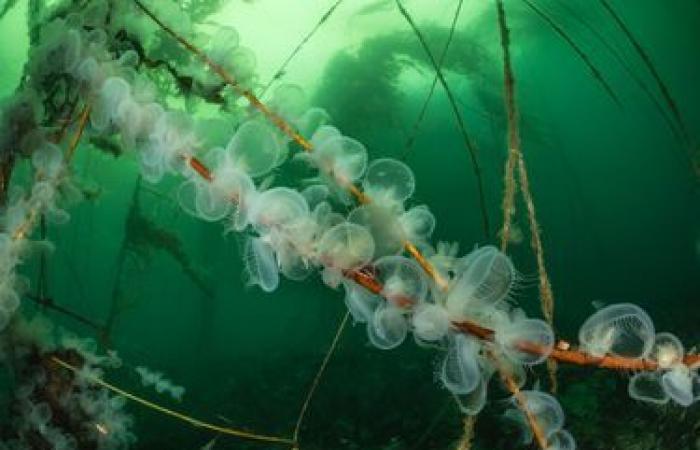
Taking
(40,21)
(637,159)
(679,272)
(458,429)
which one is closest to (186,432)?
(458,429)

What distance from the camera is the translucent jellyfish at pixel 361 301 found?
1490mm

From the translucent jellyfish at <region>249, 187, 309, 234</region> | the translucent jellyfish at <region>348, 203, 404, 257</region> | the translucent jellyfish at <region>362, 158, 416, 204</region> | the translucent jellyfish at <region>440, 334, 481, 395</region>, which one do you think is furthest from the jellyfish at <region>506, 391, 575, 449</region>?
the translucent jellyfish at <region>249, 187, 309, 234</region>

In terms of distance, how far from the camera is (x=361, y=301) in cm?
152

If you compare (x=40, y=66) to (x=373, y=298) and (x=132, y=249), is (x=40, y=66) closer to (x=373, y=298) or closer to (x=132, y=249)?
(x=373, y=298)

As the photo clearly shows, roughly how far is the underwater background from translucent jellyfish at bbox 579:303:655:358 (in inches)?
9.6

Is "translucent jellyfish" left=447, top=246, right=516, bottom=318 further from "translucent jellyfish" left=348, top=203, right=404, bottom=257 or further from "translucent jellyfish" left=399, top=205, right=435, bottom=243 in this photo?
"translucent jellyfish" left=399, top=205, right=435, bottom=243

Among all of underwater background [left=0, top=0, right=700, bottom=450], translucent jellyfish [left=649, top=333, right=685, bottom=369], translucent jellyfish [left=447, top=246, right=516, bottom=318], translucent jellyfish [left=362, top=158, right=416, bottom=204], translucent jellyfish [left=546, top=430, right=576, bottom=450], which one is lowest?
translucent jellyfish [left=546, top=430, right=576, bottom=450]

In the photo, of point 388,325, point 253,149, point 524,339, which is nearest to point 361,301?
point 388,325

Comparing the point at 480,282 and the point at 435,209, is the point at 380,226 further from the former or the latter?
the point at 435,209

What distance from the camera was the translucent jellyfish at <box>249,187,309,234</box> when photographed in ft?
4.66

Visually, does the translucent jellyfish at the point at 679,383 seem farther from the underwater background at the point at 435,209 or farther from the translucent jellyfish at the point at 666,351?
the underwater background at the point at 435,209

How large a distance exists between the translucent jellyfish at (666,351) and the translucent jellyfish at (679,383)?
0.02 meters

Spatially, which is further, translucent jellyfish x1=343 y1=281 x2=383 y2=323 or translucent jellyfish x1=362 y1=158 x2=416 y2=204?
translucent jellyfish x1=362 y1=158 x2=416 y2=204

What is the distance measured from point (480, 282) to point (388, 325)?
0.98ft
